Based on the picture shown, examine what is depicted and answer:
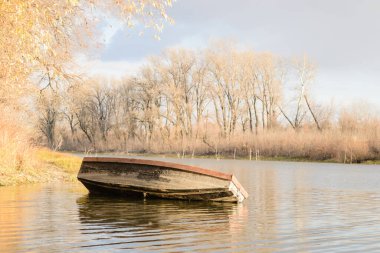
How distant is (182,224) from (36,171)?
41.8ft

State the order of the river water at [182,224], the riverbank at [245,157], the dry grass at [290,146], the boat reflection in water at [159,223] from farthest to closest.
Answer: the riverbank at [245,157] → the dry grass at [290,146] → the boat reflection in water at [159,223] → the river water at [182,224]

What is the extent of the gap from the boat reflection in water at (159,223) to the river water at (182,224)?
0.05ft

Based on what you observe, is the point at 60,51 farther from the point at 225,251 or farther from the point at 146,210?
the point at 225,251

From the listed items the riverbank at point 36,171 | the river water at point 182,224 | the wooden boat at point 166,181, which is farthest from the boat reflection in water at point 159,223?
the riverbank at point 36,171

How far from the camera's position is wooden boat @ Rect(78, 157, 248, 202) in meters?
14.5

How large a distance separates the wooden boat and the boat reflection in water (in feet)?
0.90

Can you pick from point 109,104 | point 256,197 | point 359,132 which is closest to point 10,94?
point 256,197

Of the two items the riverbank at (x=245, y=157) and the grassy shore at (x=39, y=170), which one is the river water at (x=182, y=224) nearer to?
the grassy shore at (x=39, y=170)

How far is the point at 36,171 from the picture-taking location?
21734 mm

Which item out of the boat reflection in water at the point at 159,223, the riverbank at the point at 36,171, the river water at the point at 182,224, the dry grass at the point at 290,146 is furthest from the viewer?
the dry grass at the point at 290,146

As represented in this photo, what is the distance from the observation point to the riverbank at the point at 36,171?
63.7 feet

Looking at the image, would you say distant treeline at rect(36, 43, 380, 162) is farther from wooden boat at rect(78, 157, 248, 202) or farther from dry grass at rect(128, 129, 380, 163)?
wooden boat at rect(78, 157, 248, 202)

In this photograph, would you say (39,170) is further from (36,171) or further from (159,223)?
(159,223)

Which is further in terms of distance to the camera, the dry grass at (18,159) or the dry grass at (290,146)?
the dry grass at (290,146)
